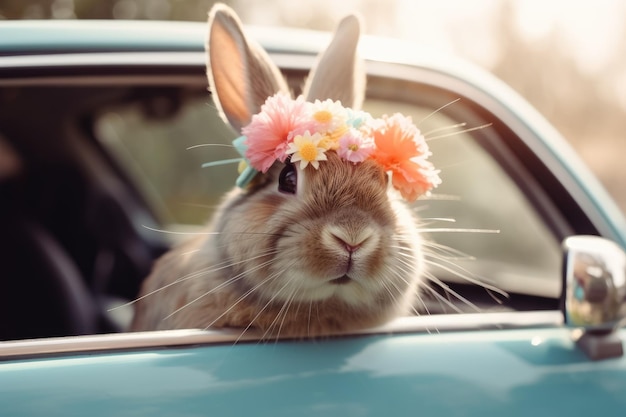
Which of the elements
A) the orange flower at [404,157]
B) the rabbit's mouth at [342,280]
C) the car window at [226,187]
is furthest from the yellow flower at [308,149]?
the car window at [226,187]

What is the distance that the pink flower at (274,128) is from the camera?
179 centimetres

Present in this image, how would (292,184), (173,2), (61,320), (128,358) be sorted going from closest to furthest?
(128,358) < (292,184) < (61,320) < (173,2)

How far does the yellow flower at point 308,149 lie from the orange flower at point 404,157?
0.16 metres

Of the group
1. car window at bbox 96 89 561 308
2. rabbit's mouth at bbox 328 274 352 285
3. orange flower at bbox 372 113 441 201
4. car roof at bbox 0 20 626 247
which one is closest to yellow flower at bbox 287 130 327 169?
orange flower at bbox 372 113 441 201

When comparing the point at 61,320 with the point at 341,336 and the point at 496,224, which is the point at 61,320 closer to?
the point at 341,336

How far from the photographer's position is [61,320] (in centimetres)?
278

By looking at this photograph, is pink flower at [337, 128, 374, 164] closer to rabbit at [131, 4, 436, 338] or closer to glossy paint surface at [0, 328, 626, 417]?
rabbit at [131, 4, 436, 338]

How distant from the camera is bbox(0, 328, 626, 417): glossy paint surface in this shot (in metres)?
1.48

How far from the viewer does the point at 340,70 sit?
2.10 meters

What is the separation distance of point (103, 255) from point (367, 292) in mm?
2275

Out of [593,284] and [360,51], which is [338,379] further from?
[360,51]

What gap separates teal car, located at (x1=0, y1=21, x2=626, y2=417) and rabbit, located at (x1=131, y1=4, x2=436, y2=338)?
0.08 m

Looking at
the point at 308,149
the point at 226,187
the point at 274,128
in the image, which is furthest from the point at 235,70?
the point at 226,187

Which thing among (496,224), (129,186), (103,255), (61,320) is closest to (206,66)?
(61,320)
